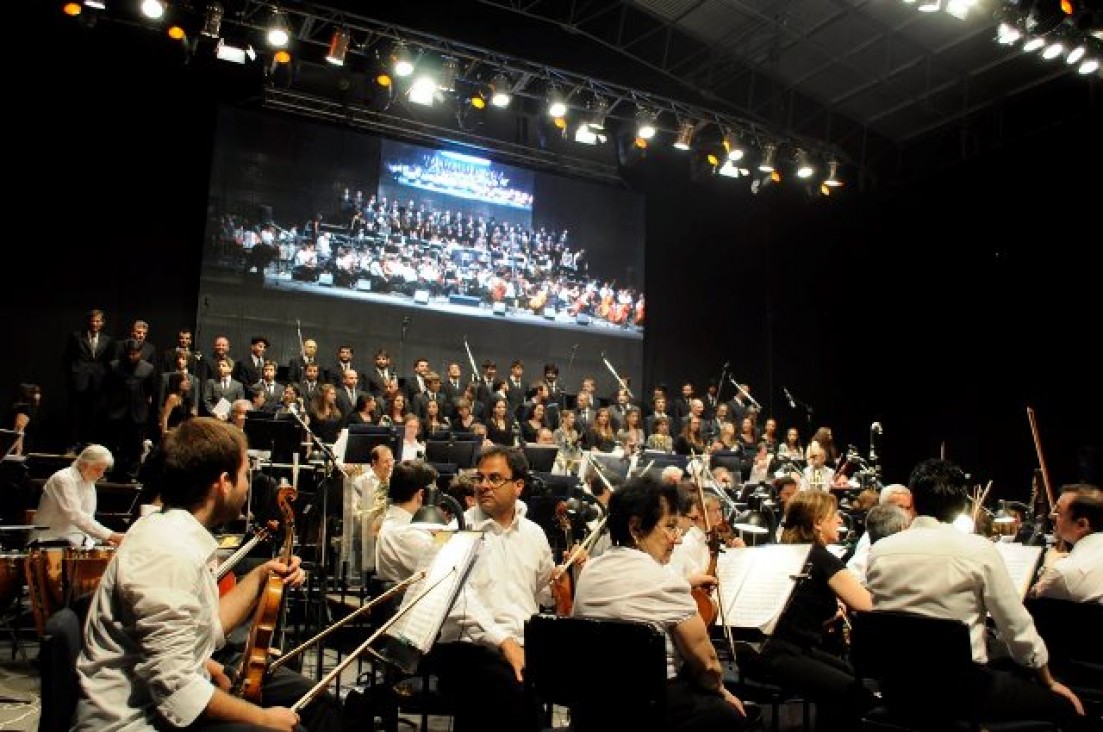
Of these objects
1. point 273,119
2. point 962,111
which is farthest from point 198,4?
point 962,111

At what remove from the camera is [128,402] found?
10.8m

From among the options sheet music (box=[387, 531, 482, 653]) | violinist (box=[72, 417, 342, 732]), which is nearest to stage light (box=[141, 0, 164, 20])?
sheet music (box=[387, 531, 482, 653])

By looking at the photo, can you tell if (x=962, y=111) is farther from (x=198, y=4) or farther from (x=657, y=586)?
(x=657, y=586)

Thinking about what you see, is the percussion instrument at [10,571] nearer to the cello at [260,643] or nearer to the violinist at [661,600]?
the cello at [260,643]

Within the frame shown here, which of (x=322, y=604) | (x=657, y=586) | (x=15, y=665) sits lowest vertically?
(x=15, y=665)

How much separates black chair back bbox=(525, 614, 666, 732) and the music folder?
0.43 metres

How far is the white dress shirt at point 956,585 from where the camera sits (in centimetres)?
353

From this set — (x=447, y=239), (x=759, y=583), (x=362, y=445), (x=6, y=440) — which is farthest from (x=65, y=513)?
(x=447, y=239)

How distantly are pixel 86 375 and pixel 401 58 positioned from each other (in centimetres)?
531

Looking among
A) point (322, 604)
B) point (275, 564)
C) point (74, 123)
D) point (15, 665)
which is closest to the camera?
point (275, 564)

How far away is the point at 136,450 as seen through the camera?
10.8 meters

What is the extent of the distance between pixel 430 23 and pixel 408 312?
4006mm

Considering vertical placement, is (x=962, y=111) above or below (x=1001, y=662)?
above

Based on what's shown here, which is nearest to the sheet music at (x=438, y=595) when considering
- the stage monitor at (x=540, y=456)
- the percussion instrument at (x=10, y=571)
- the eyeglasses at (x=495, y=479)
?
the eyeglasses at (x=495, y=479)
